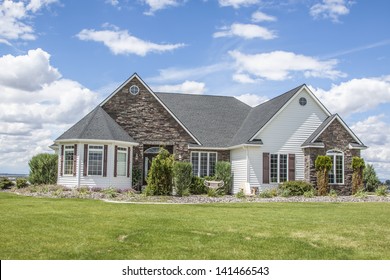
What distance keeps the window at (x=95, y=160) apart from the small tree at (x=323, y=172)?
13.5 meters

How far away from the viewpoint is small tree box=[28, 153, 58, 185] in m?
30.8

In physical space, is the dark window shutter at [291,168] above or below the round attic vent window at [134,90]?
below

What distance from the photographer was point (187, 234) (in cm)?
1145

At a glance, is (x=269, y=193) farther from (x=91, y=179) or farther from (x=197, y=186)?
(x=91, y=179)

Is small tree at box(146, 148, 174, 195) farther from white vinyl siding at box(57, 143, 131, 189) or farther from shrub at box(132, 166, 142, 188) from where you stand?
→ shrub at box(132, 166, 142, 188)

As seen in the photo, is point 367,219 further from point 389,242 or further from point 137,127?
point 137,127

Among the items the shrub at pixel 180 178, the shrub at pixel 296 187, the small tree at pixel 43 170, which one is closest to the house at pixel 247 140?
the shrub at pixel 296 187

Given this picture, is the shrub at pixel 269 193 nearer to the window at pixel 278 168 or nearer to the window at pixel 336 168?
the window at pixel 278 168

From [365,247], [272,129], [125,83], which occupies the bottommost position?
[365,247]

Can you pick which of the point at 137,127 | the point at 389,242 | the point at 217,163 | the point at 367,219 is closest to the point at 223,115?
the point at 217,163

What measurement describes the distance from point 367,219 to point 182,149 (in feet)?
54.5

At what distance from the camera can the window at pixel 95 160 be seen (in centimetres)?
2664

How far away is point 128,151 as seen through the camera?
28.4 meters

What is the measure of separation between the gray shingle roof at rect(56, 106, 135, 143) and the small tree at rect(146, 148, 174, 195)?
152 inches
